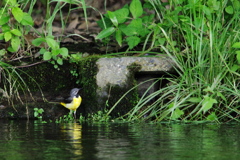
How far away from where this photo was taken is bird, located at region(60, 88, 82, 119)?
4.95 m

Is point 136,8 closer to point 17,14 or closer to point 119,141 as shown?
point 17,14

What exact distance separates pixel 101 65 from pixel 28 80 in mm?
835

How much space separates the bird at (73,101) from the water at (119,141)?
516 millimetres

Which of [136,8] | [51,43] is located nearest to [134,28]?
[136,8]

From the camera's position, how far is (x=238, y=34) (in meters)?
4.91

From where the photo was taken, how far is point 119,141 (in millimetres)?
3299

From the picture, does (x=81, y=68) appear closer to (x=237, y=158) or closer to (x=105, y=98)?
(x=105, y=98)

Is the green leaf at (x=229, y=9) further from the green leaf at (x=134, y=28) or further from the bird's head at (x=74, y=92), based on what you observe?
the bird's head at (x=74, y=92)

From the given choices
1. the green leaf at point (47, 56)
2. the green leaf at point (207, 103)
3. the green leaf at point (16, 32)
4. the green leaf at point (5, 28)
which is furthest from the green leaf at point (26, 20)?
the green leaf at point (207, 103)

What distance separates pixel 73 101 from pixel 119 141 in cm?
172

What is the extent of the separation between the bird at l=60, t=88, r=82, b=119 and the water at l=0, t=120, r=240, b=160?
0.52 meters

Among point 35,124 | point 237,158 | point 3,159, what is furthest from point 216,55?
point 3,159

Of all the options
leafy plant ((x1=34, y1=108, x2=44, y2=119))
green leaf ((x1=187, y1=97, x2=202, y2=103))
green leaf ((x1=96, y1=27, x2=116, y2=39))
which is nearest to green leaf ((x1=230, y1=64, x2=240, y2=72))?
green leaf ((x1=187, y1=97, x2=202, y2=103))

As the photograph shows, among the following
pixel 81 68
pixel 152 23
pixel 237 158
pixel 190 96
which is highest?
pixel 152 23
